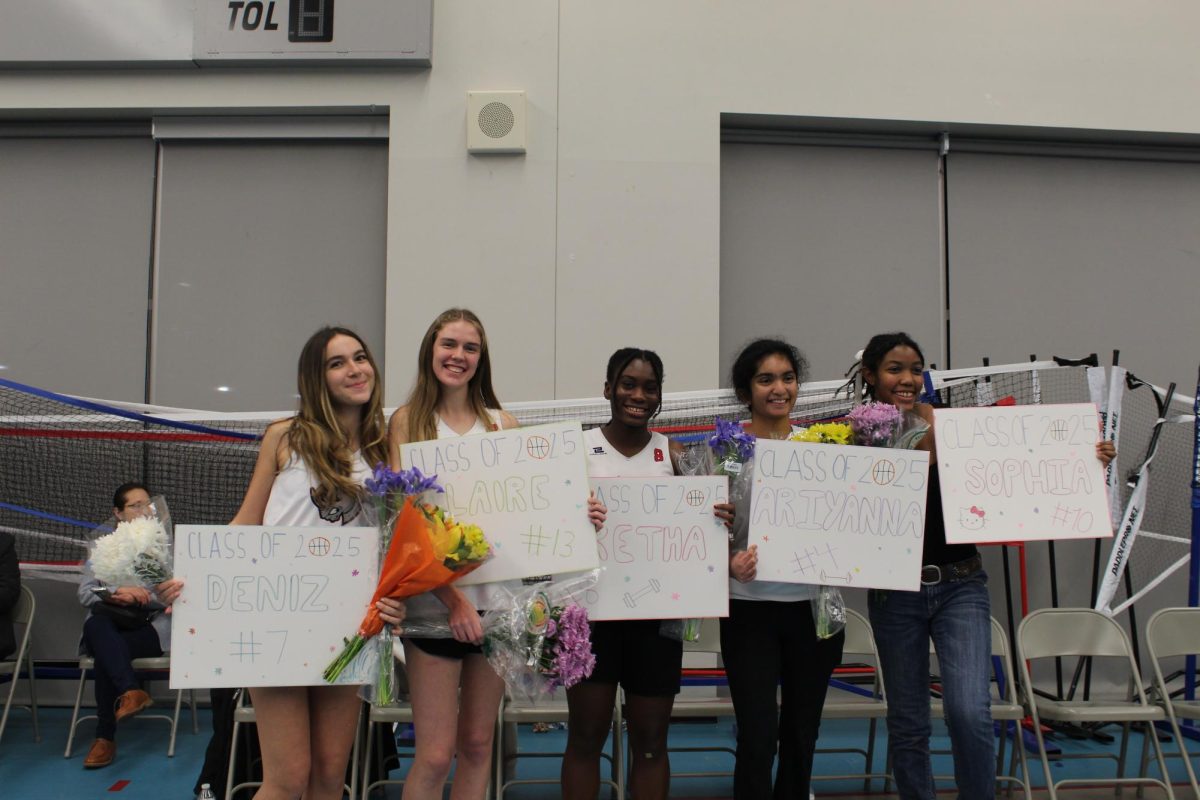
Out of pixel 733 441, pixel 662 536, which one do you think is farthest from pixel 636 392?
pixel 662 536

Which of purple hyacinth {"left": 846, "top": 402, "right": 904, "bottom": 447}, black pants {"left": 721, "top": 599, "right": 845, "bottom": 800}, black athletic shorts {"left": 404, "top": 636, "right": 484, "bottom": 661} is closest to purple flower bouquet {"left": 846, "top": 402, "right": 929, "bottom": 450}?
purple hyacinth {"left": 846, "top": 402, "right": 904, "bottom": 447}

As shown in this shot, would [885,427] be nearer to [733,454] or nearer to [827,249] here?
[733,454]

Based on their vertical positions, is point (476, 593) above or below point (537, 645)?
above

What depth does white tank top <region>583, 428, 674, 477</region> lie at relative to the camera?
9.71 feet

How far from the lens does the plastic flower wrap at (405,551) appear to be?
2.33m

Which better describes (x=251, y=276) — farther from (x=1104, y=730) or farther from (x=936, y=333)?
(x=1104, y=730)

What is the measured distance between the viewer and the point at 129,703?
4465mm

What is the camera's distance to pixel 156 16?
5.45m

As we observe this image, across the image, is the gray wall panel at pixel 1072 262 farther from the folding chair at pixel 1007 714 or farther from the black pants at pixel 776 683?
the black pants at pixel 776 683

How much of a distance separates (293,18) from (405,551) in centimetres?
432

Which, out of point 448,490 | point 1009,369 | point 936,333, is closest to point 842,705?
point 1009,369

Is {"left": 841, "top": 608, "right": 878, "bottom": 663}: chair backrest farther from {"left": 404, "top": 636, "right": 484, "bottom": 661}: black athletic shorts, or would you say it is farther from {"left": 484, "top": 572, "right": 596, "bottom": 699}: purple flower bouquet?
{"left": 404, "top": 636, "right": 484, "bottom": 661}: black athletic shorts

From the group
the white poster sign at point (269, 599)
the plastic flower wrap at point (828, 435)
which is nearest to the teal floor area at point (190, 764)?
the white poster sign at point (269, 599)

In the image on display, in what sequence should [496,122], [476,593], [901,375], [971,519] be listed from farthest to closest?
[496,122]
[901,375]
[971,519]
[476,593]
